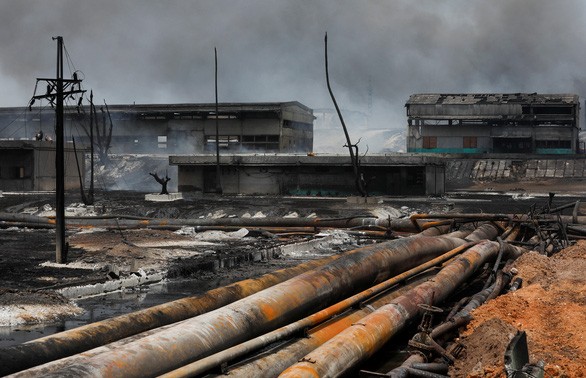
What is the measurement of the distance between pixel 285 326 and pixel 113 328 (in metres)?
2.16

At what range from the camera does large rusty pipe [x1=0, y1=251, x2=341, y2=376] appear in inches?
319

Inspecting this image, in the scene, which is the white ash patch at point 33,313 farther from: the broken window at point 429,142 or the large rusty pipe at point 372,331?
the broken window at point 429,142

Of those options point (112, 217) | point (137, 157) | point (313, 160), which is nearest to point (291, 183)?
point (313, 160)

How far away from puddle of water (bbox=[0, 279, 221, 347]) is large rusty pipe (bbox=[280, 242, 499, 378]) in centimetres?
544

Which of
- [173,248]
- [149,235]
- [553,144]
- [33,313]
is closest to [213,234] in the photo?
[149,235]

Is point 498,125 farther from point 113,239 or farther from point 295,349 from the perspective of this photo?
point 295,349

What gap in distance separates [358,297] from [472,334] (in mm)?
1787

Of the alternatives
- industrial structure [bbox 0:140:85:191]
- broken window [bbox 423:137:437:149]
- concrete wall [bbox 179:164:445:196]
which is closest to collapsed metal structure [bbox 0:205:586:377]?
concrete wall [bbox 179:164:445:196]

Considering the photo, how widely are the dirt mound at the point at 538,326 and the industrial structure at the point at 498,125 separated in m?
46.2

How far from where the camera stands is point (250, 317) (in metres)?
9.83

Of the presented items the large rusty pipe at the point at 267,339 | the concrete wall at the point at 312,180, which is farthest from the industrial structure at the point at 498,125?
the large rusty pipe at the point at 267,339

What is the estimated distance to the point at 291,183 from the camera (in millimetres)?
42906

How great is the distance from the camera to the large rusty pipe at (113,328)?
26.6 feet

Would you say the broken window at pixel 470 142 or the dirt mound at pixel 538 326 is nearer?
the dirt mound at pixel 538 326
